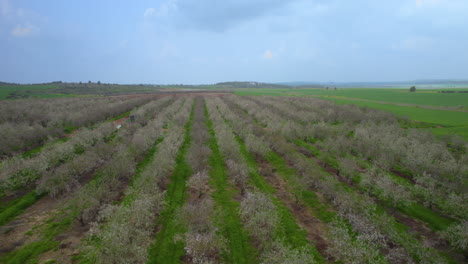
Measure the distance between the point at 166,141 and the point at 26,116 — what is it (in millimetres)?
53752

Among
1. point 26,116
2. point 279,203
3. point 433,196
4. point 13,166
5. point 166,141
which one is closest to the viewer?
point 433,196

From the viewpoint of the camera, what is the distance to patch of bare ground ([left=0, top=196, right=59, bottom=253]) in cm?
1872

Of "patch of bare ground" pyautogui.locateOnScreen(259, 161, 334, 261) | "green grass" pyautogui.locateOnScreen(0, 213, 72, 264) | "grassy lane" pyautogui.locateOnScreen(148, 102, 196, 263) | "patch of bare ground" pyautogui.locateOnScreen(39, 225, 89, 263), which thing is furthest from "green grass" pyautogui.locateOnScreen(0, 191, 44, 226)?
"patch of bare ground" pyautogui.locateOnScreen(259, 161, 334, 261)

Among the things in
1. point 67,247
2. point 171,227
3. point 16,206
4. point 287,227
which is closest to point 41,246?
point 67,247

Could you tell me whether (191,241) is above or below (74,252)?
above

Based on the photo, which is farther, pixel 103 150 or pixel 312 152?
pixel 312 152

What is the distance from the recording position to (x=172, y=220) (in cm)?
2173

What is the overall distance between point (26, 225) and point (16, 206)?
4025 mm

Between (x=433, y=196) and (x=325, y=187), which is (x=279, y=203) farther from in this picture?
(x=433, y=196)

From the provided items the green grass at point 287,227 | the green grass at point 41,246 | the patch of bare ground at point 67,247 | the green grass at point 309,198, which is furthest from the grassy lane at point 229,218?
the green grass at point 41,246

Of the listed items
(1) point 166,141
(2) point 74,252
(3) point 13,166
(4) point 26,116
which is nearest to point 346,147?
(1) point 166,141

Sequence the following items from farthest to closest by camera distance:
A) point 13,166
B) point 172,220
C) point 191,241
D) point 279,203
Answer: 1. point 13,166
2. point 279,203
3. point 172,220
4. point 191,241

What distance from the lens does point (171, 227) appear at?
20688 millimetres

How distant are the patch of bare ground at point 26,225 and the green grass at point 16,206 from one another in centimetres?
56
